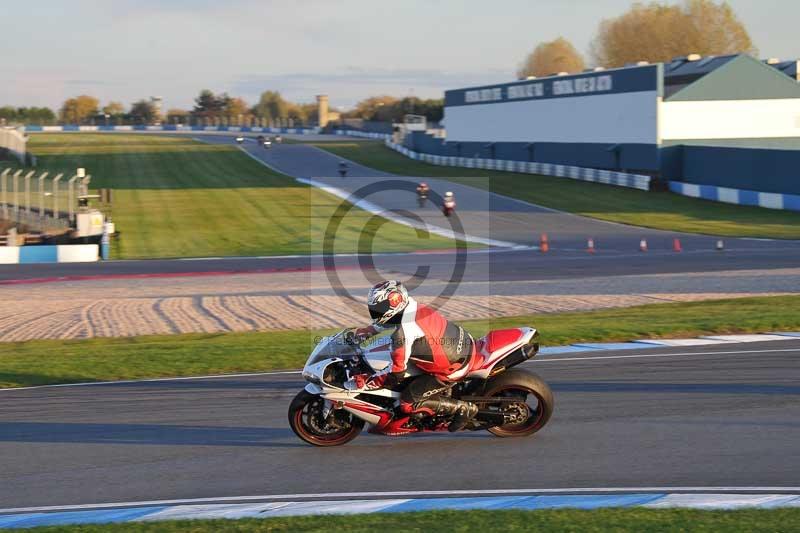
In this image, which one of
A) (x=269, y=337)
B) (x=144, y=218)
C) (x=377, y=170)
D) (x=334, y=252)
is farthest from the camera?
(x=377, y=170)

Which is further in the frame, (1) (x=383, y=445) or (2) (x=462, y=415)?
(1) (x=383, y=445)

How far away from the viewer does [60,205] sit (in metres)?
37.1

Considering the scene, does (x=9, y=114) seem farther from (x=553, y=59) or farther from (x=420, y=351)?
(x=420, y=351)

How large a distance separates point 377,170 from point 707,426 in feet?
202

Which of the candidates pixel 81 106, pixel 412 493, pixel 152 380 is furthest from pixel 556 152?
pixel 81 106

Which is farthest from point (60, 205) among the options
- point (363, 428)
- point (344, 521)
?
point (344, 521)

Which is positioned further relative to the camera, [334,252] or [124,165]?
[124,165]

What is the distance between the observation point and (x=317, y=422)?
9.57 m

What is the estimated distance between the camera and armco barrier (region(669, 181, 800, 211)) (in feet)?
143

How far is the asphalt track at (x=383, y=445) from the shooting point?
8266 millimetres

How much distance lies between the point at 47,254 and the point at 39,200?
12.1 ft

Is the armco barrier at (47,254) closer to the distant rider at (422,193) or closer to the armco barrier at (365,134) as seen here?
the distant rider at (422,193)

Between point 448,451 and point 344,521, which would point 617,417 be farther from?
point 344,521

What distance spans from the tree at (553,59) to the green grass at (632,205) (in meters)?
77.3
